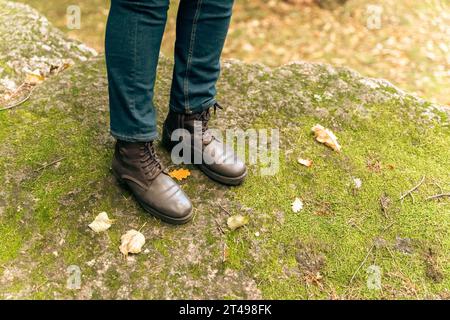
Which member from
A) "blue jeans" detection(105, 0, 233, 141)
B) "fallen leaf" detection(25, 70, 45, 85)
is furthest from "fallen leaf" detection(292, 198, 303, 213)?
"fallen leaf" detection(25, 70, 45, 85)

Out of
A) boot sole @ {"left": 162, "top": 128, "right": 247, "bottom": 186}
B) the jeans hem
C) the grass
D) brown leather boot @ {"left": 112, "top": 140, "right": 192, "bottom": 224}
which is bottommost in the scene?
the grass

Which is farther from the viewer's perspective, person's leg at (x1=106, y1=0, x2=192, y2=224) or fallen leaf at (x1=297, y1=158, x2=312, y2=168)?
fallen leaf at (x1=297, y1=158, x2=312, y2=168)

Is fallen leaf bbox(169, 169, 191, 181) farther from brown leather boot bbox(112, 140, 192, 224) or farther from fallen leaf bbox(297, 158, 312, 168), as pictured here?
fallen leaf bbox(297, 158, 312, 168)

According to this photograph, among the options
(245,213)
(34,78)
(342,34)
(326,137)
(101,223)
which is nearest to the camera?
(101,223)

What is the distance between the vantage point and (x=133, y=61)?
4.99 ft

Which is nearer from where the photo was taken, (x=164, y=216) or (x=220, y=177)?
(x=164, y=216)

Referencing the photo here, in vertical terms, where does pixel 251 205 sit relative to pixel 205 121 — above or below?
below

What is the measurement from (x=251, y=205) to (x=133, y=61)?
0.85m

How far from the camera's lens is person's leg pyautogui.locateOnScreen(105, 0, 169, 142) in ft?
4.79

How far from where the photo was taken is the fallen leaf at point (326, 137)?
2307 mm

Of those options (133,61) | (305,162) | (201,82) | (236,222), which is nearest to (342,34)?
(305,162)

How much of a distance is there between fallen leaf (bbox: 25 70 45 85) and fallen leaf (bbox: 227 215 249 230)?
5.05 feet

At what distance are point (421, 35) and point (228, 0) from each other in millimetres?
4124

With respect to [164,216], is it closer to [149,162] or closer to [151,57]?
[149,162]
